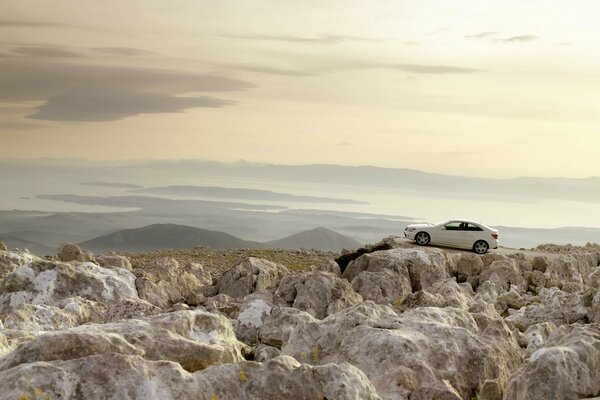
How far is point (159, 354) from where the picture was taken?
935cm

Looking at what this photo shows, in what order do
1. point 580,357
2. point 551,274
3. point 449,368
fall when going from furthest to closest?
point 551,274 → point 449,368 → point 580,357

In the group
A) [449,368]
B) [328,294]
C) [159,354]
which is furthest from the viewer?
[328,294]

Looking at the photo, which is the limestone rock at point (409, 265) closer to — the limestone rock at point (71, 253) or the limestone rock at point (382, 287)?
the limestone rock at point (382, 287)

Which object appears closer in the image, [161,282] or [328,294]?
[328,294]

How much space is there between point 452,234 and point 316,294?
73.5ft

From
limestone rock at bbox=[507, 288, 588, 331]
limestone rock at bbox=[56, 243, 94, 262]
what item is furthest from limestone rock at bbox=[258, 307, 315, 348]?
limestone rock at bbox=[56, 243, 94, 262]

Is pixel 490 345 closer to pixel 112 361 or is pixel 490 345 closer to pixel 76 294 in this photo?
pixel 112 361

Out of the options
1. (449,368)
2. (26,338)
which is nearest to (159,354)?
(26,338)

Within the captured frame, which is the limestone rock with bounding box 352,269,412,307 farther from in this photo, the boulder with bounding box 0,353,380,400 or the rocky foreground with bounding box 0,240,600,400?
the boulder with bounding box 0,353,380,400

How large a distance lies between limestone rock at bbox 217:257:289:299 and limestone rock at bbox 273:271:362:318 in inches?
138

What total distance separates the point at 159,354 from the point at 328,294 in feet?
39.0

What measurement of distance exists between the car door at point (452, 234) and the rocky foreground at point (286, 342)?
16150 millimetres

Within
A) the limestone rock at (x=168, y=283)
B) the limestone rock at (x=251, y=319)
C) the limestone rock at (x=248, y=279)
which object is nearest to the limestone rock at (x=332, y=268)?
the limestone rock at (x=248, y=279)

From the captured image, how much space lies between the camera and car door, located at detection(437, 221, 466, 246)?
41.8 meters
